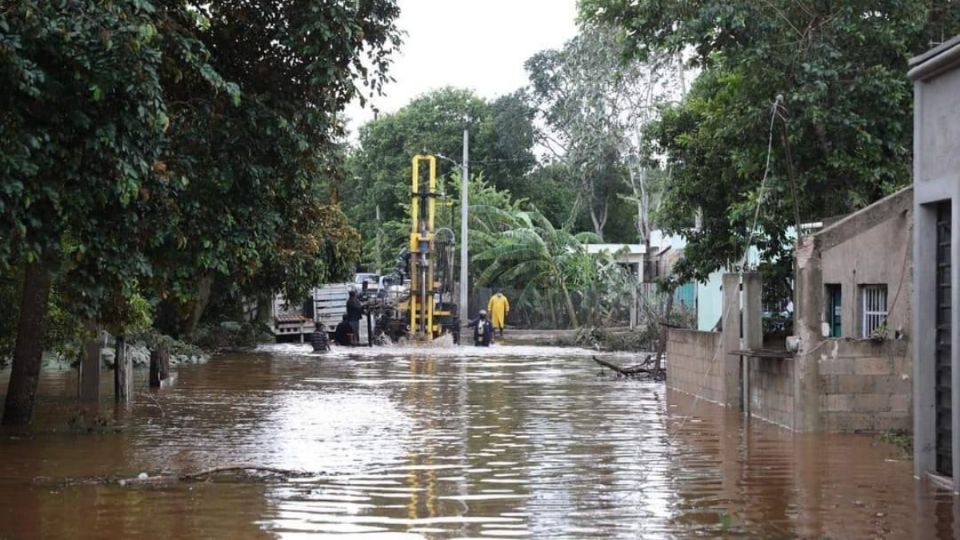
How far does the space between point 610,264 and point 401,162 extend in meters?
21.7

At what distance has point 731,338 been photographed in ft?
65.9

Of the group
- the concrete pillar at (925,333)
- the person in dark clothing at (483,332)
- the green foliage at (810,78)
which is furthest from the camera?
the person in dark clothing at (483,332)

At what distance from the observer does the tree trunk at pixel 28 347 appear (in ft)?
53.1

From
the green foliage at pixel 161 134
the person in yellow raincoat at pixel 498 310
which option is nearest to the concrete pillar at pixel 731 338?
the green foliage at pixel 161 134

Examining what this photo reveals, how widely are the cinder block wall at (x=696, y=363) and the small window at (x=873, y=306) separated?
239cm

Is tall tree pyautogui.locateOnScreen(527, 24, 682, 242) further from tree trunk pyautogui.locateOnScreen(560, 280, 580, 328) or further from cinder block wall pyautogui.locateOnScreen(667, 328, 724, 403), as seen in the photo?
cinder block wall pyautogui.locateOnScreen(667, 328, 724, 403)

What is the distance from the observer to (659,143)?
90.7 feet

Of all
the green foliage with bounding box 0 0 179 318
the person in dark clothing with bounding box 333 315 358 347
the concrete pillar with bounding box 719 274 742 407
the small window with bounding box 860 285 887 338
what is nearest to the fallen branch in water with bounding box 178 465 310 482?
the green foliage with bounding box 0 0 179 318

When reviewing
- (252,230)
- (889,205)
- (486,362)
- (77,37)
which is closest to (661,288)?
(486,362)

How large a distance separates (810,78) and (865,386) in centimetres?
614

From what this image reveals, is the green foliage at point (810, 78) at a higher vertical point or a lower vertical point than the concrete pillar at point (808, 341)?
higher

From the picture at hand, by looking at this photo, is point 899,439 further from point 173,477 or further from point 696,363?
point 173,477

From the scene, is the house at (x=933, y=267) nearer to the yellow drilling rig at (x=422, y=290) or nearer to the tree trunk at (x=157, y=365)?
the tree trunk at (x=157, y=365)

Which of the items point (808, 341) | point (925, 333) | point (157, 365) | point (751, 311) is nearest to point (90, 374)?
point (157, 365)
